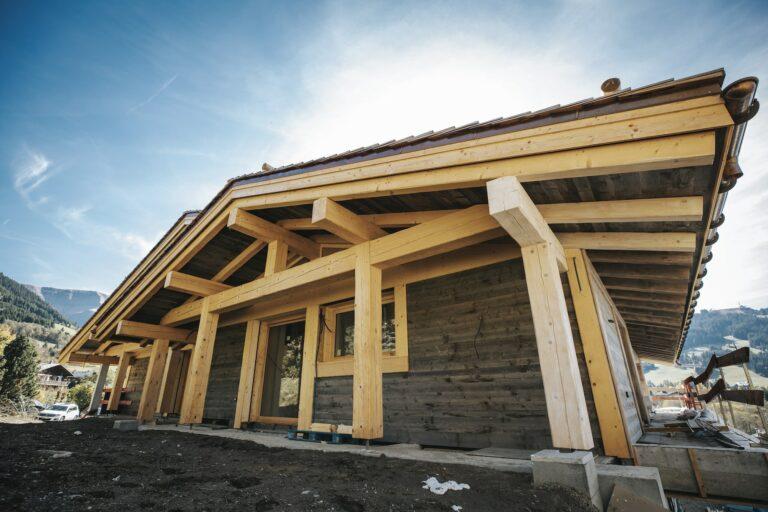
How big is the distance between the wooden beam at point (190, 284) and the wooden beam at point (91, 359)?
876 cm

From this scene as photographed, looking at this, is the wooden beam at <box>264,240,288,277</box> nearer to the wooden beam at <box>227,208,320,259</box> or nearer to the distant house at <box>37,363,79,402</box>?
the wooden beam at <box>227,208,320,259</box>

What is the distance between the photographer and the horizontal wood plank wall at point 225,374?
24.4 feet

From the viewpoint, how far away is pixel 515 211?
8.23ft

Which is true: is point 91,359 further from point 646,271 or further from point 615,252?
point 646,271

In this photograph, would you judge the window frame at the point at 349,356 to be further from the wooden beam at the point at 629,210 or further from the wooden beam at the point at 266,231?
the wooden beam at the point at 629,210

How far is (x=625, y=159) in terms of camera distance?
2.35 meters

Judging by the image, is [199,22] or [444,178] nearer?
[444,178]

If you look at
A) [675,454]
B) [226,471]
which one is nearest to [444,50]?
[675,454]

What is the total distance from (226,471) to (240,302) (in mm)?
3535

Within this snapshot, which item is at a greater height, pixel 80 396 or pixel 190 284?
pixel 190 284

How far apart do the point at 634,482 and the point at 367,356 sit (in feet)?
7.84

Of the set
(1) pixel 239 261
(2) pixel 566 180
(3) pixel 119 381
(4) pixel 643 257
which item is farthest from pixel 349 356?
(3) pixel 119 381

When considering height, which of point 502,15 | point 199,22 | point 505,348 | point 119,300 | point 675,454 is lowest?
point 675,454

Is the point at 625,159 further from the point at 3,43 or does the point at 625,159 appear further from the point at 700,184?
the point at 3,43
